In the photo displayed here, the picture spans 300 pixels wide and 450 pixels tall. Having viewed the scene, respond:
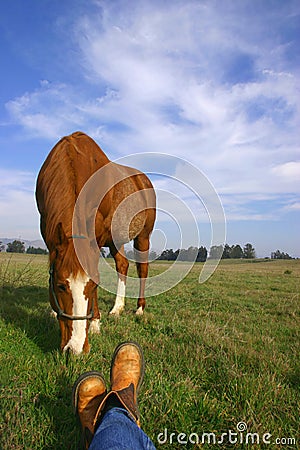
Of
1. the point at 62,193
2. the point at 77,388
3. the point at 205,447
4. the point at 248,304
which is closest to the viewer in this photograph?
the point at 205,447

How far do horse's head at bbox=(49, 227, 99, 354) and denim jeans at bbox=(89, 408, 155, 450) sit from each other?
1269 millimetres

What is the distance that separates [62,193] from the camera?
357 cm

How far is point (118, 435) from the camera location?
62.1 inches

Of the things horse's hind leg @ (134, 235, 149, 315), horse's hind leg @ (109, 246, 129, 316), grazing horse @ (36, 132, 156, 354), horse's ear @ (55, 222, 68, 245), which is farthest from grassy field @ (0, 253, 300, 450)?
horse's hind leg @ (134, 235, 149, 315)

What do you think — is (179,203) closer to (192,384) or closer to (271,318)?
(271,318)

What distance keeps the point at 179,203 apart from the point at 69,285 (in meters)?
3.15

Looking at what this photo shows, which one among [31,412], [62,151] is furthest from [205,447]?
[62,151]

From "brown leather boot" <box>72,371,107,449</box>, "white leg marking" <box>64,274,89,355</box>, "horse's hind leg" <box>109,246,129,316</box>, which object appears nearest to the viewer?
"brown leather boot" <box>72,371,107,449</box>

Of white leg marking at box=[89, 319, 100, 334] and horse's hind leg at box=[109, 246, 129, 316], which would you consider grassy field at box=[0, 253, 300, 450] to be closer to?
white leg marking at box=[89, 319, 100, 334]

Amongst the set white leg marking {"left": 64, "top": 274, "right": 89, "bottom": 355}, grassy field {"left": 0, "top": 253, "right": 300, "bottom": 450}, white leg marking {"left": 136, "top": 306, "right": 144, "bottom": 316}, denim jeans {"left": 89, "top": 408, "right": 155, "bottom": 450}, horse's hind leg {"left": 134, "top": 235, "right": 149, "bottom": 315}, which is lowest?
grassy field {"left": 0, "top": 253, "right": 300, "bottom": 450}

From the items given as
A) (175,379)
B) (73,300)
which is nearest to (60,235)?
(73,300)

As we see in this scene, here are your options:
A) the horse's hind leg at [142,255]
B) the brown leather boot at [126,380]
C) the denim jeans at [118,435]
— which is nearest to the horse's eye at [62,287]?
the brown leather boot at [126,380]

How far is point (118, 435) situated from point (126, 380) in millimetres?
684

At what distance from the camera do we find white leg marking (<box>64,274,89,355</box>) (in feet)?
9.64
